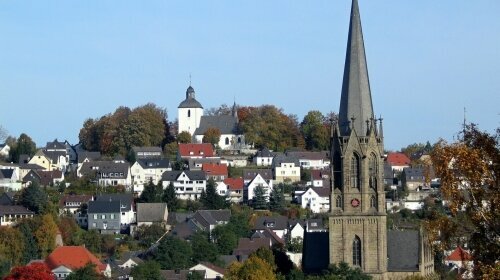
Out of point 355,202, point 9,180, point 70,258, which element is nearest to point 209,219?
point 70,258

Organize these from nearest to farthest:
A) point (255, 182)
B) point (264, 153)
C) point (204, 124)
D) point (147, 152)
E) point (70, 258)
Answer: point (70, 258) < point (255, 182) < point (147, 152) < point (264, 153) < point (204, 124)

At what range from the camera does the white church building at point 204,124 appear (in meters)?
120

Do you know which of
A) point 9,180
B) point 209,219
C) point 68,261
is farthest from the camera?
point 9,180

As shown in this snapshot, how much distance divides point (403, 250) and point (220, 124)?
223 feet

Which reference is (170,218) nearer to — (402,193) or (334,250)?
(402,193)

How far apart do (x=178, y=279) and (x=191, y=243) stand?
→ 10.9 metres

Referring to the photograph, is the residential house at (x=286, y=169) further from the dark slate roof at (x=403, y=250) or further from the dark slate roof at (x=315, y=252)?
the dark slate roof at (x=403, y=250)

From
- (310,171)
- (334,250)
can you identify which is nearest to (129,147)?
(310,171)

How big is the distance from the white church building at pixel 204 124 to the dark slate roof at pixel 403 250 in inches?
2582

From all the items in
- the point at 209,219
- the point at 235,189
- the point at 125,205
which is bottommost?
the point at 209,219


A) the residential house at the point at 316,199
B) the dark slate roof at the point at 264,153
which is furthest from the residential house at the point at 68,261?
the dark slate roof at the point at 264,153

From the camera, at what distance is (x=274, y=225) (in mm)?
87438

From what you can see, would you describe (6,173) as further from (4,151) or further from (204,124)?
(204,124)

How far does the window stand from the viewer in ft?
174
